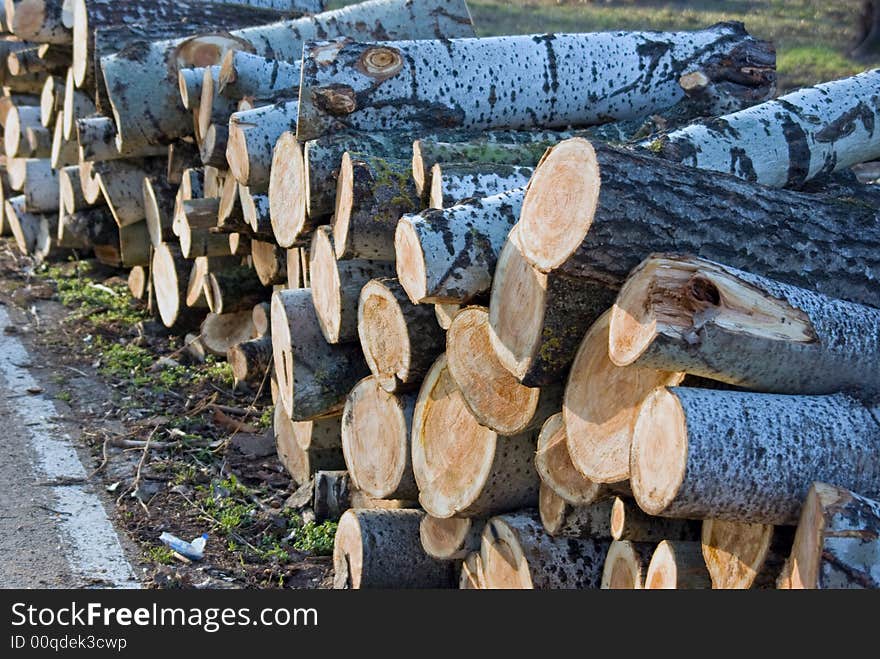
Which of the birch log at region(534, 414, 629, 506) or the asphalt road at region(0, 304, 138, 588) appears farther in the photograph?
the asphalt road at region(0, 304, 138, 588)

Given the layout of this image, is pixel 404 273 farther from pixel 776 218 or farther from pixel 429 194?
pixel 776 218

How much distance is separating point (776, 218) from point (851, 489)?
2.64 ft

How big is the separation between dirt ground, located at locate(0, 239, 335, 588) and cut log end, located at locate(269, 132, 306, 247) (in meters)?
1.03

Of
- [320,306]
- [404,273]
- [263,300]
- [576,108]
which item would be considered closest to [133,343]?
[263,300]

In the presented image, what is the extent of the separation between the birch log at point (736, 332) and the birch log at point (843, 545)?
1.24ft

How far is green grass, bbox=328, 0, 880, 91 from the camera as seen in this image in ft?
42.8

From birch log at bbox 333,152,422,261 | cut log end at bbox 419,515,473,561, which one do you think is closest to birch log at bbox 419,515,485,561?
cut log end at bbox 419,515,473,561

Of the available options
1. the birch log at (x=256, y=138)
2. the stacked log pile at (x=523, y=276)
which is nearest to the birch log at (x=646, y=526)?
the stacked log pile at (x=523, y=276)

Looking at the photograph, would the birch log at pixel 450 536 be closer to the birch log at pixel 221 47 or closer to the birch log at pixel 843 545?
the birch log at pixel 843 545

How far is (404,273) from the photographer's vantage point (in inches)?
132

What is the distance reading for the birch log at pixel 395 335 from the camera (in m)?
3.66

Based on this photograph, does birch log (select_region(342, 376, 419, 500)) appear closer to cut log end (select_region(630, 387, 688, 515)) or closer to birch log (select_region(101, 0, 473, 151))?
cut log end (select_region(630, 387, 688, 515))

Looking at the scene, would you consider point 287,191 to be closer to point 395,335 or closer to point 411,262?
point 395,335

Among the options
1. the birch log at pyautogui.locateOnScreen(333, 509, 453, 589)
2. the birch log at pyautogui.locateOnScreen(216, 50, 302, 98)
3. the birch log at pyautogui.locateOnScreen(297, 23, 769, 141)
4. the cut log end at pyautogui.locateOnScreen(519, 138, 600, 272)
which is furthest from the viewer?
the birch log at pyautogui.locateOnScreen(216, 50, 302, 98)
